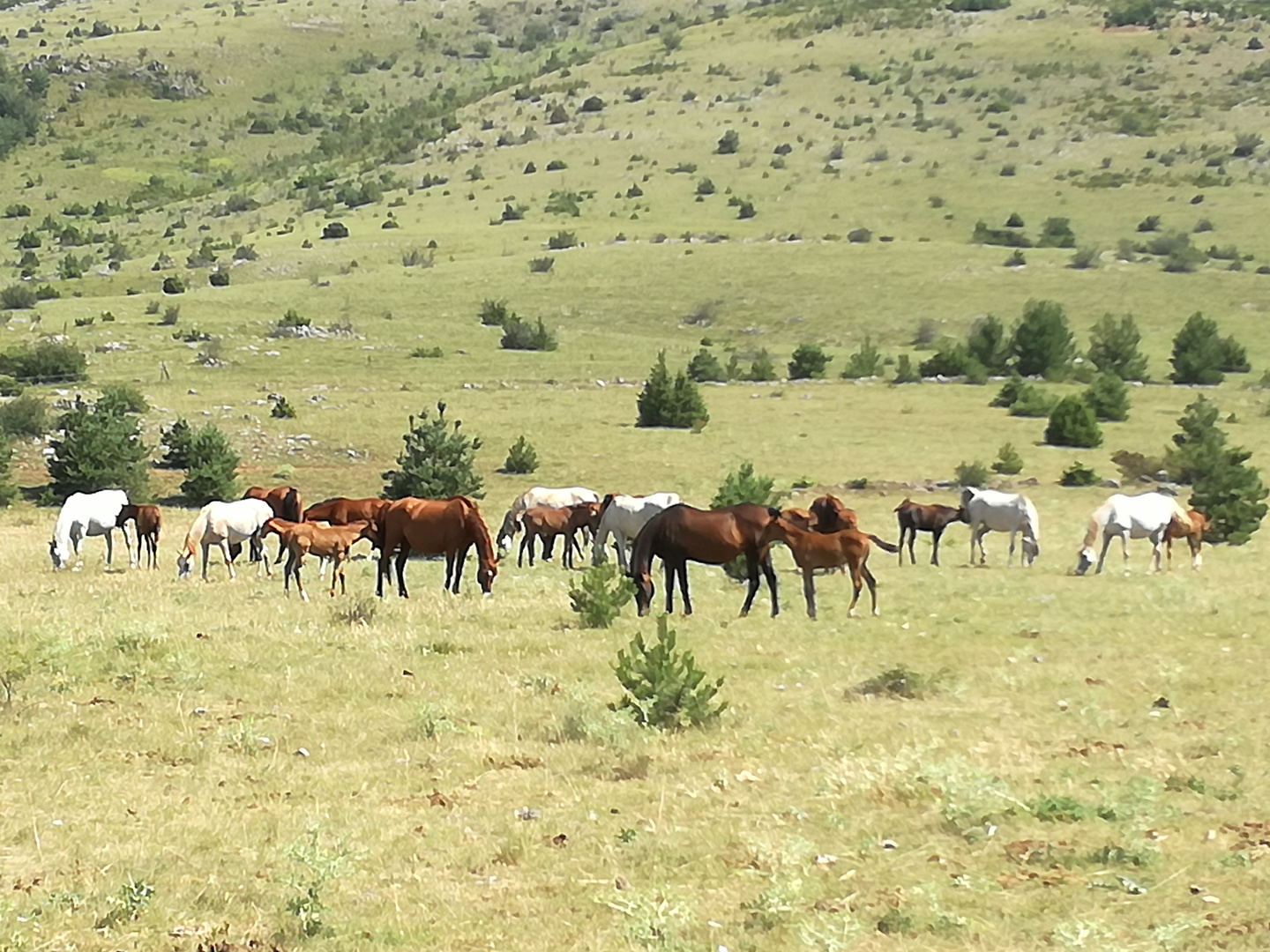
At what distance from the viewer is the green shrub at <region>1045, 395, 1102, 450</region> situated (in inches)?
1674

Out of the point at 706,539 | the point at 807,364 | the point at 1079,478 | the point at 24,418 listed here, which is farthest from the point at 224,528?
the point at 807,364

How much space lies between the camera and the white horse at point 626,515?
23.7 m

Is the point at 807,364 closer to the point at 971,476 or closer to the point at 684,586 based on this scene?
the point at 971,476

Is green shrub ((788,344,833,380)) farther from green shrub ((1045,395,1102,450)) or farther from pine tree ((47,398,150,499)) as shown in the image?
pine tree ((47,398,150,499))

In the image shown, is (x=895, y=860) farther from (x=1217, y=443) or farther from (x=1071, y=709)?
(x=1217, y=443)

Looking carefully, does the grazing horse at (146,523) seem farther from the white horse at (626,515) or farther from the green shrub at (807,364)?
the green shrub at (807,364)

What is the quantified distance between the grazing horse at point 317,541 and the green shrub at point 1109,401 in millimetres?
32859

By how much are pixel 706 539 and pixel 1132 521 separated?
32.2ft

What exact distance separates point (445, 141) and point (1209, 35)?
7650 centimetres

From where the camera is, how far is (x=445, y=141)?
113562 mm

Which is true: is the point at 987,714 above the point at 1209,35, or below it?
below

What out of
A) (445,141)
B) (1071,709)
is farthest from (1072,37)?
(1071,709)

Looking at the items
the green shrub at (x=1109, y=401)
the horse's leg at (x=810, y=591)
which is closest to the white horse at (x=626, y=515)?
the horse's leg at (x=810, y=591)

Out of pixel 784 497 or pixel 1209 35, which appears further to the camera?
pixel 1209 35
